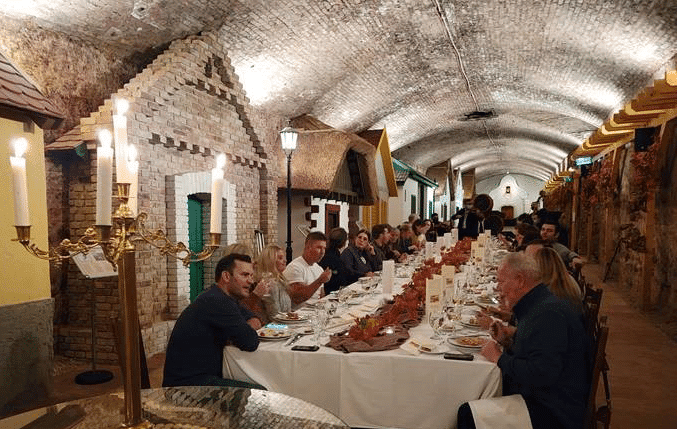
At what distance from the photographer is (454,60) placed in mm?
11477

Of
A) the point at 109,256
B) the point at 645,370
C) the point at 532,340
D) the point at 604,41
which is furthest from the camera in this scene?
the point at 604,41

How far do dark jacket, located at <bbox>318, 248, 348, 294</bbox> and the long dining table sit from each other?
10.7 ft

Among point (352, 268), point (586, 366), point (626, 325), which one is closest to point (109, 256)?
point (586, 366)

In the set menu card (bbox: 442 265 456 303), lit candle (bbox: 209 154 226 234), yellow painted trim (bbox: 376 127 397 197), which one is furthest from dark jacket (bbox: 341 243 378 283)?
yellow painted trim (bbox: 376 127 397 197)

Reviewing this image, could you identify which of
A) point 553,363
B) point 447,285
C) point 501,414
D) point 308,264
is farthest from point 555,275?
point 308,264

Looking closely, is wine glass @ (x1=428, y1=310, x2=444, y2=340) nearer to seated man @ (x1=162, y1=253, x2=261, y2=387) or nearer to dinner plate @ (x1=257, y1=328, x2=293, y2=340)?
dinner plate @ (x1=257, y1=328, x2=293, y2=340)

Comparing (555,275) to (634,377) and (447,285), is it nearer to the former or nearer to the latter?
(447,285)

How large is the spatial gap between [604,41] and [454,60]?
3.47 meters

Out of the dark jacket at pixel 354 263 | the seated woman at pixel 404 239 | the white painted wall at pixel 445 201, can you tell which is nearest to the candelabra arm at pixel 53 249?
the dark jacket at pixel 354 263

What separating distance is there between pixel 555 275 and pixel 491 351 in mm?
984

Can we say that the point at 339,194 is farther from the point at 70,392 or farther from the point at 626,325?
the point at 70,392

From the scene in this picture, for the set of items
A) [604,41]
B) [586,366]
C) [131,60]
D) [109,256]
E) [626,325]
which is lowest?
[626,325]

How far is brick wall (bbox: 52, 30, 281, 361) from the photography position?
5.98m

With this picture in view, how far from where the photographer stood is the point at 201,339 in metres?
3.25
